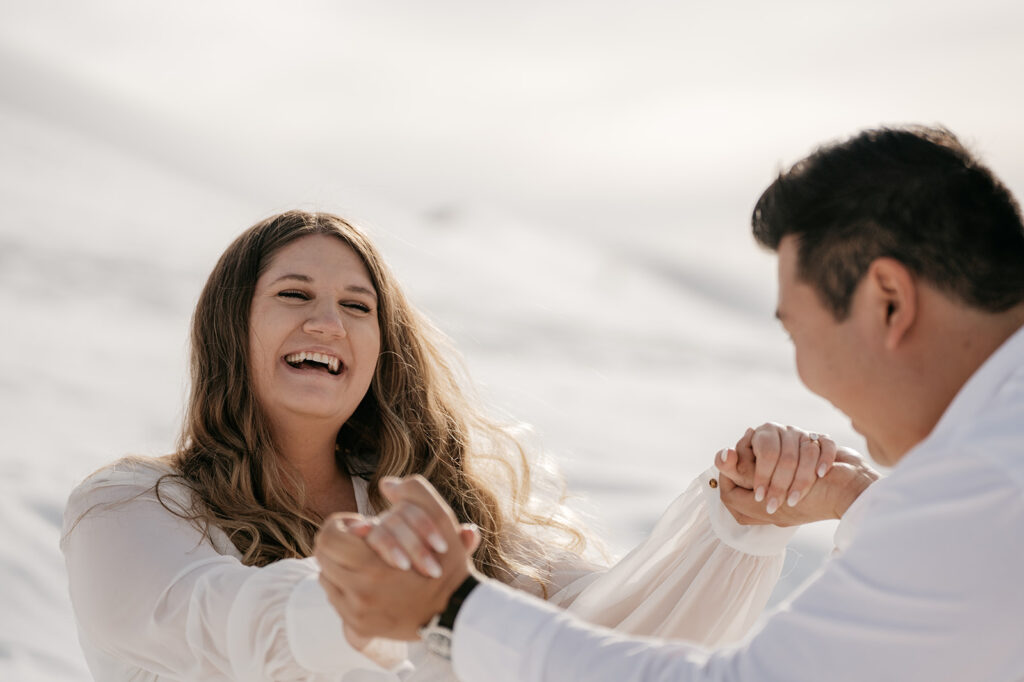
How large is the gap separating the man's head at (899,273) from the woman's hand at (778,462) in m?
0.70

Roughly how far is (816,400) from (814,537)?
3573 mm

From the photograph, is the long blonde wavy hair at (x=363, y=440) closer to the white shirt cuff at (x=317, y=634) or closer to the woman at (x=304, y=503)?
the woman at (x=304, y=503)

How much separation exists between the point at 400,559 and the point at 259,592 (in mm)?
527

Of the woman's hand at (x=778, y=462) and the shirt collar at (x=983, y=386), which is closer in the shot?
the shirt collar at (x=983, y=386)

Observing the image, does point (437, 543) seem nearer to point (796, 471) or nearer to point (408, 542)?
point (408, 542)

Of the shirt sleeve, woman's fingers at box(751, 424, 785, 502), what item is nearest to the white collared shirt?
the shirt sleeve

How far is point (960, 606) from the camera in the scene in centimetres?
153

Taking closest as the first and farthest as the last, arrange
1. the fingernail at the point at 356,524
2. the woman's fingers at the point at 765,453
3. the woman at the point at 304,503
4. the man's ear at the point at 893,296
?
the man's ear at the point at 893,296 < the fingernail at the point at 356,524 < the woman at the point at 304,503 < the woman's fingers at the point at 765,453

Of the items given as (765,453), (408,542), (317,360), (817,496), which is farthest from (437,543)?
(317,360)

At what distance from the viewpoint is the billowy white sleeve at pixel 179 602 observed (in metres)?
2.09

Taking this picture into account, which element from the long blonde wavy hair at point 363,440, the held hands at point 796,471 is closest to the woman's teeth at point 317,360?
the long blonde wavy hair at point 363,440

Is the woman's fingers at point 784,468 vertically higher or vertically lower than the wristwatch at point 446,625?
higher

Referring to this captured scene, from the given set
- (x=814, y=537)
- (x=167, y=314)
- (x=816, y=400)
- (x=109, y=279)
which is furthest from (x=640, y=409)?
(x=109, y=279)

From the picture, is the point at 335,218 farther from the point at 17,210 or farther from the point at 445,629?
the point at 17,210
